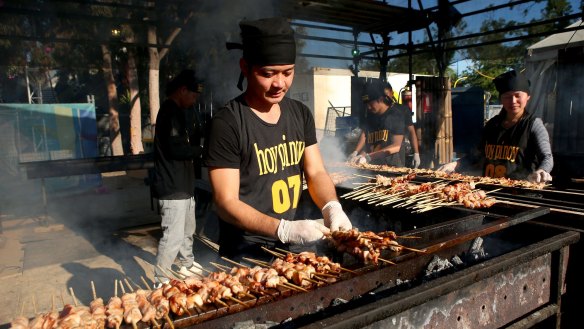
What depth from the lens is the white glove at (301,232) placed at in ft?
7.92

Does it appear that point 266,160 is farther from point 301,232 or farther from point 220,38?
point 220,38

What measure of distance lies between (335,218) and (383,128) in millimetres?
4708

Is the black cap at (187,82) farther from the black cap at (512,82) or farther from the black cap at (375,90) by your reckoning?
the black cap at (512,82)

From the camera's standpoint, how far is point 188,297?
1843mm

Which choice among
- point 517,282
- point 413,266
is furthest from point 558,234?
point 413,266

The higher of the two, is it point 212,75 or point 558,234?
point 212,75

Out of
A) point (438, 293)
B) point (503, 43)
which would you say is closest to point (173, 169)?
point (438, 293)

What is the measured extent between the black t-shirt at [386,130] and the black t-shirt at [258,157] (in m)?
4.30

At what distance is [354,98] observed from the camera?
11.9m

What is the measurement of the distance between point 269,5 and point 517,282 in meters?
6.31

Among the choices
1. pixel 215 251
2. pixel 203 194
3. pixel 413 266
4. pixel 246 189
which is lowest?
pixel 215 251

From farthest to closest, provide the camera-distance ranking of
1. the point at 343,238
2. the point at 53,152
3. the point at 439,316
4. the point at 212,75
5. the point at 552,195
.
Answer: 1. the point at 53,152
2. the point at 212,75
3. the point at 552,195
4. the point at 343,238
5. the point at 439,316

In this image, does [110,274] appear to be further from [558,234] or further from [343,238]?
[558,234]

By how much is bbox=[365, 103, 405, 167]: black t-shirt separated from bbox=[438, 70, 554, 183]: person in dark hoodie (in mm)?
2003
